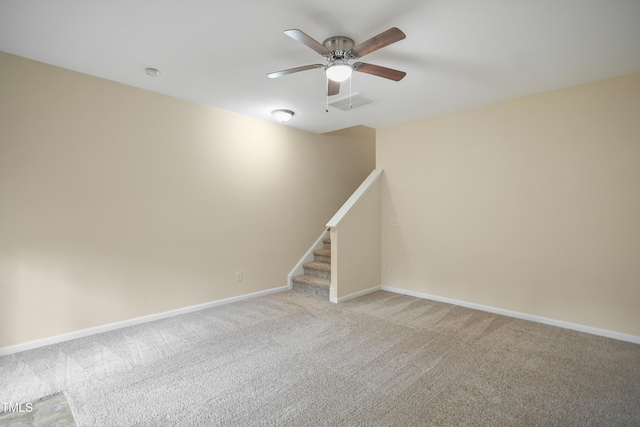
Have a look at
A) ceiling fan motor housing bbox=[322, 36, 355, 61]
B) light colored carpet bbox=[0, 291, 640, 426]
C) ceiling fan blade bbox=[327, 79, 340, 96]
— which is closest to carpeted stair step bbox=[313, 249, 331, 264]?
light colored carpet bbox=[0, 291, 640, 426]

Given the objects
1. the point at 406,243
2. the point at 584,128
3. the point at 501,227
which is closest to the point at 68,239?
the point at 406,243

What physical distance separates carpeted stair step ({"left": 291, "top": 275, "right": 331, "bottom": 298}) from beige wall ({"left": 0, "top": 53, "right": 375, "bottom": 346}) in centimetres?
25

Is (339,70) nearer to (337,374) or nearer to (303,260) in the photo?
(337,374)

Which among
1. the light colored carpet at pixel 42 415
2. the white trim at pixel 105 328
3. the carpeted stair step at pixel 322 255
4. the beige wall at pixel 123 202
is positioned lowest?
the light colored carpet at pixel 42 415

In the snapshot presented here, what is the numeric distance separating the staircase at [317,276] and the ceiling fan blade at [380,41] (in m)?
3.07

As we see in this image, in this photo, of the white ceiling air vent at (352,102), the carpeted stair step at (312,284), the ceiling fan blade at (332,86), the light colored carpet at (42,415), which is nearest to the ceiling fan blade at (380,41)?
the ceiling fan blade at (332,86)

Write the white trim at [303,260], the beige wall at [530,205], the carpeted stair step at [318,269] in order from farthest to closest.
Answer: the white trim at [303,260]
the carpeted stair step at [318,269]
the beige wall at [530,205]

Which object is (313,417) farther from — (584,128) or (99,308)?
(584,128)

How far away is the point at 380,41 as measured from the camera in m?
1.99

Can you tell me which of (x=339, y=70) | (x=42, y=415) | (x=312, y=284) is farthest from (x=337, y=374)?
(x=339, y=70)

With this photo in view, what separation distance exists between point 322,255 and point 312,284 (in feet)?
2.21

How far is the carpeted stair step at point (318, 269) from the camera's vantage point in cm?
464

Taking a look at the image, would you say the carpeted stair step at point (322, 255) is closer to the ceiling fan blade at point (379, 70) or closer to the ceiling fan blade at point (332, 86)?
the ceiling fan blade at point (332, 86)

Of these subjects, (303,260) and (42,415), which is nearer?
(42,415)
